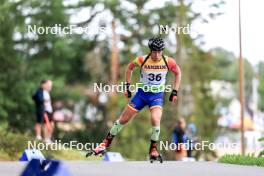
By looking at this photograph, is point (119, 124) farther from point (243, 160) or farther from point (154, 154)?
point (243, 160)

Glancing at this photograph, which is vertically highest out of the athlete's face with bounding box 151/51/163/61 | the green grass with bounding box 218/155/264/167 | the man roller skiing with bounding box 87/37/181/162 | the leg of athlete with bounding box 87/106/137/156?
the athlete's face with bounding box 151/51/163/61

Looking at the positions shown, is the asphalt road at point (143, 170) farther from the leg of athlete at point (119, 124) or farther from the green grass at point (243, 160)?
the green grass at point (243, 160)

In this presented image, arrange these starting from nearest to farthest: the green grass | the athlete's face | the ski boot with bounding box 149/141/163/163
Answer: the athlete's face → the ski boot with bounding box 149/141/163/163 → the green grass

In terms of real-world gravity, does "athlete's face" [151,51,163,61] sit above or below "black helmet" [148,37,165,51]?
below

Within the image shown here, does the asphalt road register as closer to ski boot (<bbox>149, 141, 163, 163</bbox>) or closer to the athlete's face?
ski boot (<bbox>149, 141, 163, 163</bbox>)

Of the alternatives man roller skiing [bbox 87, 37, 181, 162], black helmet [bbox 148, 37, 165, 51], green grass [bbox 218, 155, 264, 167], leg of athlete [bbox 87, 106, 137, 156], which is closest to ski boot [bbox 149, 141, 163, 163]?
man roller skiing [bbox 87, 37, 181, 162]

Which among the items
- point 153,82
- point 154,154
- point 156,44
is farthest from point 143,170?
point 156,44

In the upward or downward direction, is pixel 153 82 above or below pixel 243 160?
above

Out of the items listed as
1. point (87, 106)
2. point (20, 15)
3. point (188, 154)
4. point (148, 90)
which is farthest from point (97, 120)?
point (148, 90)

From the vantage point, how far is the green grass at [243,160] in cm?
1388

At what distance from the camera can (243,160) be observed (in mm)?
14398

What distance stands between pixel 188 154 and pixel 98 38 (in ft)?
44.0

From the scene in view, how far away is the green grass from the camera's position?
13875 millimetres

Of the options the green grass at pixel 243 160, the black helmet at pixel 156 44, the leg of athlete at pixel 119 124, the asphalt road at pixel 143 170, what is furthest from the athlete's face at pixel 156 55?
the green grass at pixel 243 160
